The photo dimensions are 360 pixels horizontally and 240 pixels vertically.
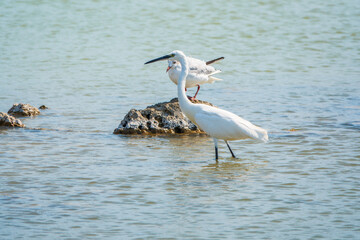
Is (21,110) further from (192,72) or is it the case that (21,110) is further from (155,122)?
(192,72)

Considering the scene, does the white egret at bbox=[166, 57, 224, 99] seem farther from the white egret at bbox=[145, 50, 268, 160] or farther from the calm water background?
the white egret at bbox=[145, 50, 268, 160]

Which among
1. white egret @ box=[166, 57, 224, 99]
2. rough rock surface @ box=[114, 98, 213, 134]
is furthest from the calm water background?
white egret @ box=[166, 57, 224, 99]

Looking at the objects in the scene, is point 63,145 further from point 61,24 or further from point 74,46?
point 61,24

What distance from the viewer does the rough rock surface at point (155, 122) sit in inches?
412

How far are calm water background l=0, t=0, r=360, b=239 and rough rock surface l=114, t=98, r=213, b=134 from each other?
215 millimetres

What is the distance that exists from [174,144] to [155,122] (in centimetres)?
75

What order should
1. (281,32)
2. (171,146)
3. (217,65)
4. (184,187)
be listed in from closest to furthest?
(184,187) → (171,146) → (217,65) → (281,32)

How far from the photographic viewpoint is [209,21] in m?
26.7

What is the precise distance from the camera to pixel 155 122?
34.5 feet

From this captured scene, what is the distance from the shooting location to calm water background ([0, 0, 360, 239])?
6.70 m

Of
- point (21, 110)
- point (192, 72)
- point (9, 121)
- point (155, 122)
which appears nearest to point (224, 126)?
point (155, 122)

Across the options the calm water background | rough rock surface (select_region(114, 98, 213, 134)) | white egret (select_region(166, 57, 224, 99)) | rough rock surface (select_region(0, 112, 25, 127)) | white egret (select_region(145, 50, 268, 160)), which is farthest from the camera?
white egret (select_region(166, 57, 224, 99))

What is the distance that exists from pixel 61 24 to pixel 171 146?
16791 mm

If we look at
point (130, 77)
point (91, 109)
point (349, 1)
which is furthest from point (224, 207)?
point (349, 1)
